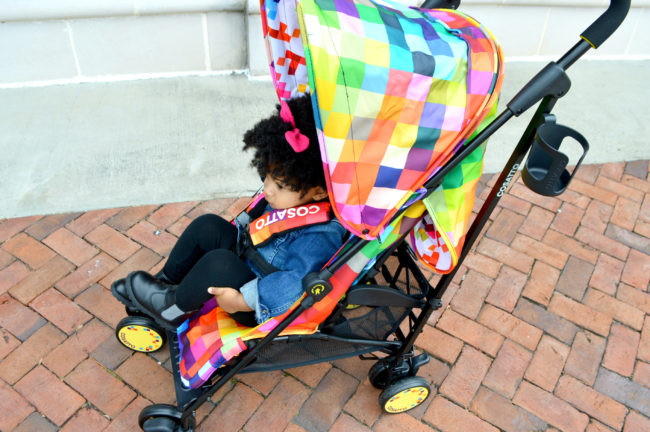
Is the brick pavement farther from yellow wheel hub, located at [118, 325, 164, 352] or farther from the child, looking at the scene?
the child

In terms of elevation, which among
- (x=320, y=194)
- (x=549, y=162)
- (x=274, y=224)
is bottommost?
(x=274, y=224)

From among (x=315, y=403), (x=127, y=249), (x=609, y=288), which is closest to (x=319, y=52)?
(x=315, y=403)

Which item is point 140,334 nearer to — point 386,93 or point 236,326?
point 236,326

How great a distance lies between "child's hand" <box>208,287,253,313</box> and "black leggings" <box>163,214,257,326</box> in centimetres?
6

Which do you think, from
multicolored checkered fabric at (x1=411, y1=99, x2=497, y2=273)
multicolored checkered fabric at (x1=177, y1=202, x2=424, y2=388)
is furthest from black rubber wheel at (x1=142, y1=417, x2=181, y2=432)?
multicolored checkered fabric at (x1=411, y1=99, x2=497, y2=273)

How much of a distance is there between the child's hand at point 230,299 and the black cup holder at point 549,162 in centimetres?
106

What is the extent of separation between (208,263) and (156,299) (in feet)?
1.07

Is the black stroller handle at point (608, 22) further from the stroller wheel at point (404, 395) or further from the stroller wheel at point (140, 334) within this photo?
the stroller wheel at point (140, 334)

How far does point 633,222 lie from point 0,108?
4315mm

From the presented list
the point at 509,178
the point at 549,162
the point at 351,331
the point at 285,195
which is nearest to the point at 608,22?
the point at 549,162

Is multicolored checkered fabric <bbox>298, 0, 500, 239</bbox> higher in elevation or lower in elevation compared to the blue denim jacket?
higher

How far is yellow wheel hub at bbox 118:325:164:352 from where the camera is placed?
7.71 feet

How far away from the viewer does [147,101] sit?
12.8 feet

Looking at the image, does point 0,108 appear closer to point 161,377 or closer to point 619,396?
point 161,377
